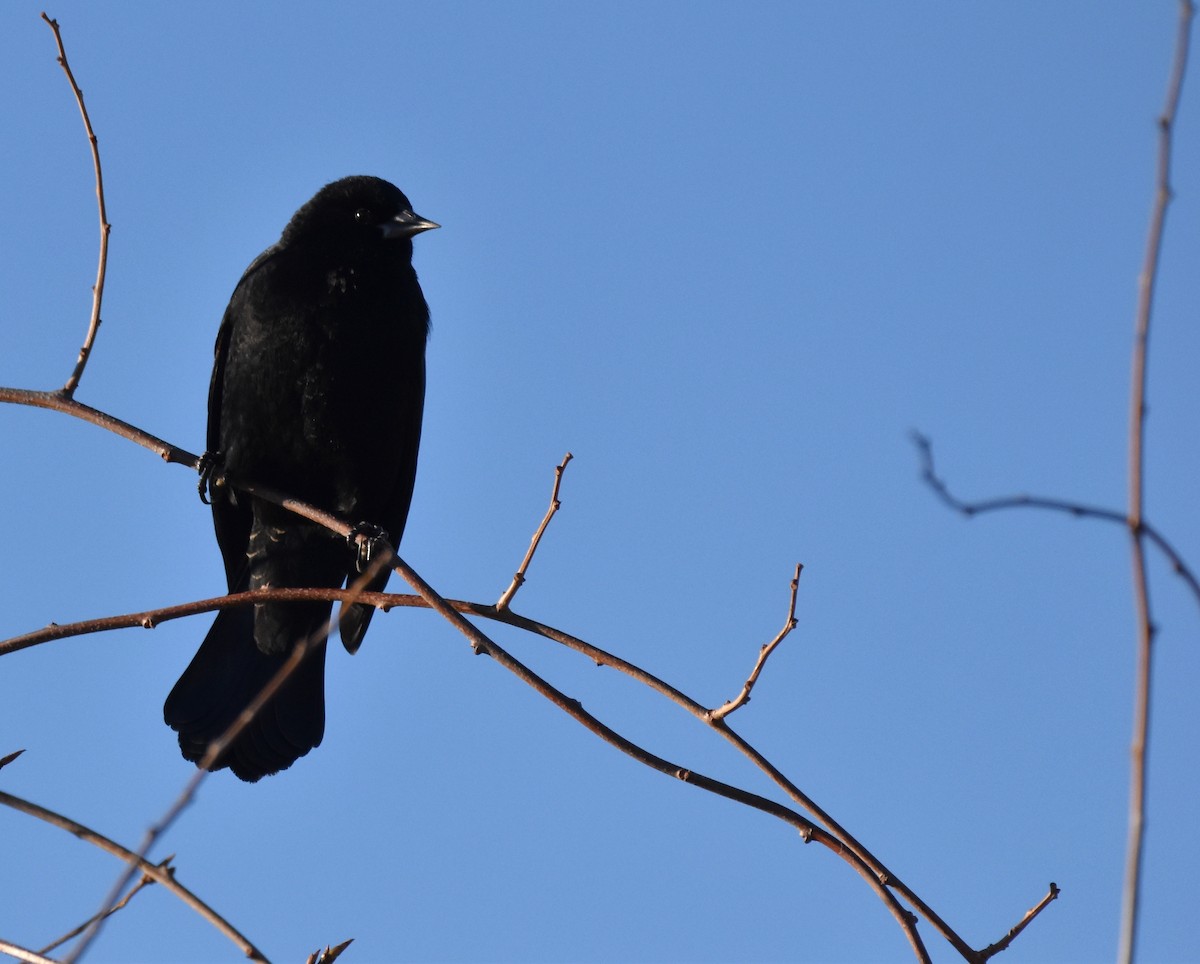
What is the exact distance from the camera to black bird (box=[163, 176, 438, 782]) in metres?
4.83

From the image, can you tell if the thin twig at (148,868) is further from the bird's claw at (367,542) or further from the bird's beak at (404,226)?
the bird's beak at (404,226)

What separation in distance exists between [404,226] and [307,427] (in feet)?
3.35

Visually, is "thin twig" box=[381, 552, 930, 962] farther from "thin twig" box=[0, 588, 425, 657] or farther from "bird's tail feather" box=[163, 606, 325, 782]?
"bird's tail feather" box=[163, 606, 325, 782]

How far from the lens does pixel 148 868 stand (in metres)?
2.11

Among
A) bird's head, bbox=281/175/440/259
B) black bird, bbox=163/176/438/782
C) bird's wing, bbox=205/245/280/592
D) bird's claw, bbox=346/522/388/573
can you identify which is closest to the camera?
bird's claw, bbox=346/522/388/573

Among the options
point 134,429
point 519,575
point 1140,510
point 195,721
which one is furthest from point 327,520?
point 1140,510

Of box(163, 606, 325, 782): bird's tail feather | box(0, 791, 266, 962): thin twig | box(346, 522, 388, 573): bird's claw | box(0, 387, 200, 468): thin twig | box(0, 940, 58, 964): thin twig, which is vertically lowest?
box(0, 940, 58, 964): thin twig

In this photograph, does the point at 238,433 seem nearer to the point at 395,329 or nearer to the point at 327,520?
the point at 395,329

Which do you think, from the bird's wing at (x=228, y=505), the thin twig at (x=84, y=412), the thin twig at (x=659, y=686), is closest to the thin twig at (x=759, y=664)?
the thin twig at (x=659, y=686)

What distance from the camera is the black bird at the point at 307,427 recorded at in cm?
483

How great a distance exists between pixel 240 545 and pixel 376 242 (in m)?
1.23

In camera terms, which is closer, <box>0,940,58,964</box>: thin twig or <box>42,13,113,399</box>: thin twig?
<box>0,940,58,964</box>: thin twig

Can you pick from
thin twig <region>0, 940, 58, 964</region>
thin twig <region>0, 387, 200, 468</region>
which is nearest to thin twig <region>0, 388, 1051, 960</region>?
thin twig <region>0, 387, 200, 468</region>

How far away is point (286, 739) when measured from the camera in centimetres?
441
